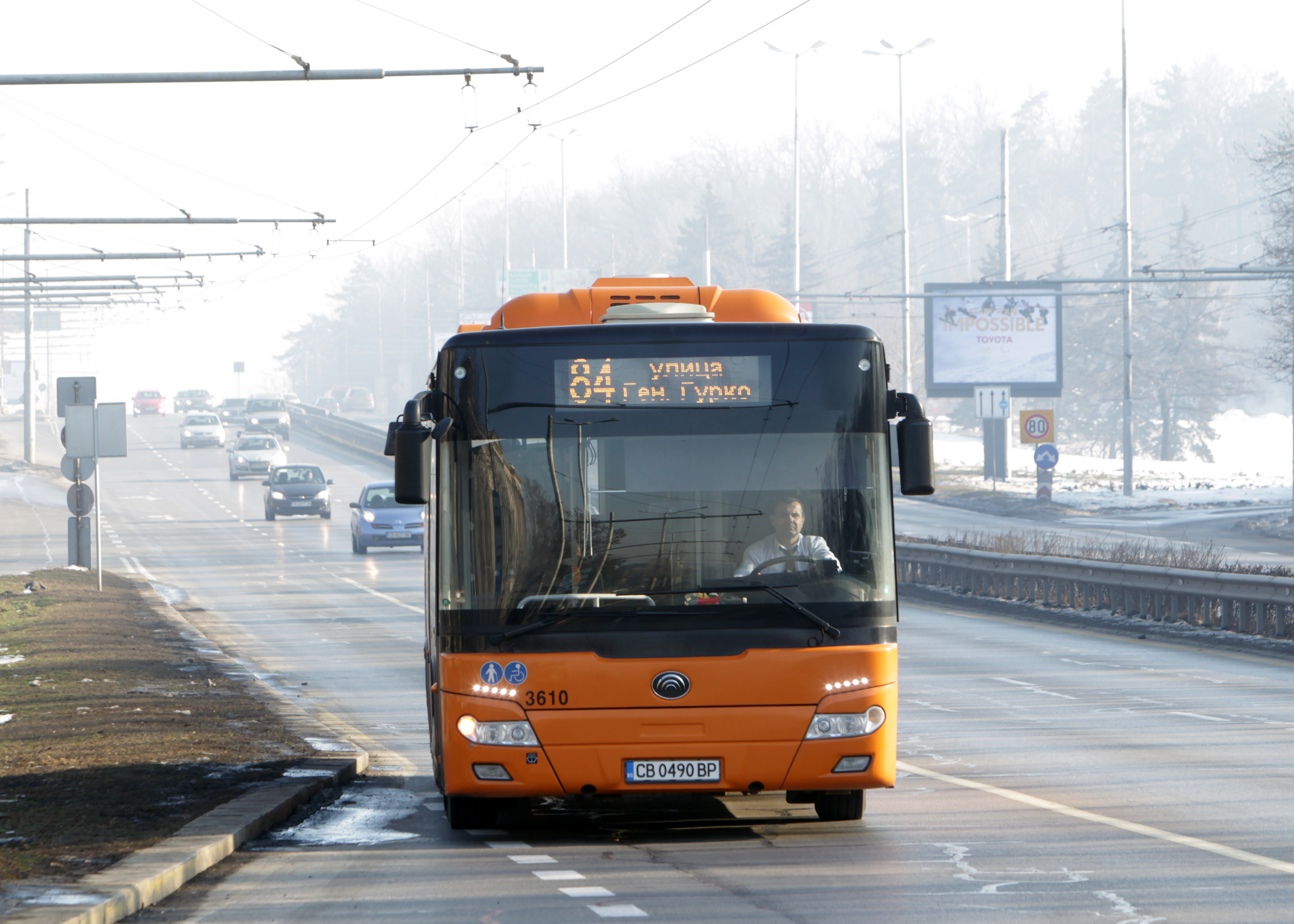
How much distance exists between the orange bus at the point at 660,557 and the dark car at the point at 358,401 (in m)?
105

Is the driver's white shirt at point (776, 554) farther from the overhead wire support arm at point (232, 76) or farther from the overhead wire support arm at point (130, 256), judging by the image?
the overhead wire support arm at point (130, 256)

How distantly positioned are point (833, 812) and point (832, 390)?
2.23 meters

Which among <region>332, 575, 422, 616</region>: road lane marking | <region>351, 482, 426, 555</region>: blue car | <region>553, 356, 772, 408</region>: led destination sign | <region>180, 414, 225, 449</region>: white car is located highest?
<region>180, 414, 225, 449</region>: white car

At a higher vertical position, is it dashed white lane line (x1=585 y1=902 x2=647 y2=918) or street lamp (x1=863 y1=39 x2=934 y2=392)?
street lamp (x1=863 y1=39 x2=934 y2=392)

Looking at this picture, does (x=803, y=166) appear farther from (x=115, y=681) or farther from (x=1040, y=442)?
(x=115, y=681)

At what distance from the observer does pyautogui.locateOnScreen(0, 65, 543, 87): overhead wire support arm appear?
1595cm

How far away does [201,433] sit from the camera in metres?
79.8

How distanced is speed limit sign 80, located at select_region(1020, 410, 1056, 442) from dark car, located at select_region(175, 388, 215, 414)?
69.4m

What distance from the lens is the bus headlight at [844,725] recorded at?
8.25 meters

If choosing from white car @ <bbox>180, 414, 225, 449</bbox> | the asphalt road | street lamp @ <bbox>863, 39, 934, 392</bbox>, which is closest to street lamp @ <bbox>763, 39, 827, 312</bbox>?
street lamp @ <bbox>863, 39, 934, 392</bbox>

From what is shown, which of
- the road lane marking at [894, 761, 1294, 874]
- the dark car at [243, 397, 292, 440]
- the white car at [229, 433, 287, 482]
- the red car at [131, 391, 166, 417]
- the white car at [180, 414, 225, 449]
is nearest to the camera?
the road lane marking at [894, 761, 1294, 874]

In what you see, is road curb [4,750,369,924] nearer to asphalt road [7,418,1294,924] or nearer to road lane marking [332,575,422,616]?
asphalt road [7,418,1294,924]

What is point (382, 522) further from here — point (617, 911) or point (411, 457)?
point (617, 911)

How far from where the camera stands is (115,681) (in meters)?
15.7
